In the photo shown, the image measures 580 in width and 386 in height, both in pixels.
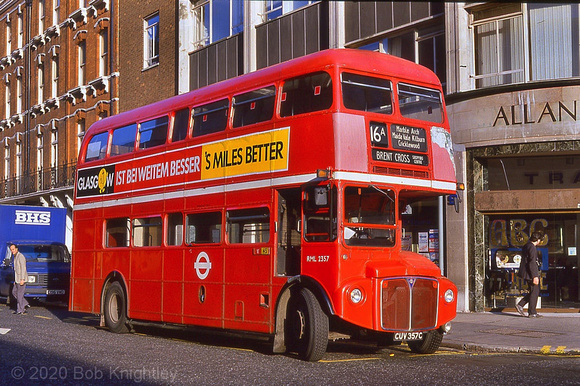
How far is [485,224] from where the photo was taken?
19125 mm

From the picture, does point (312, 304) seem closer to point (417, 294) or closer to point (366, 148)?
point (417, 294)

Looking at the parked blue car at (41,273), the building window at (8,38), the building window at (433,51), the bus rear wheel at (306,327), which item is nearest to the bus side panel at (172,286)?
the bus rear wheel at (306,327)

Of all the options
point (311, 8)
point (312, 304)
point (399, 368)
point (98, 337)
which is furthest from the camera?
point (311, 8)

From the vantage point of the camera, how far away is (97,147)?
56.2 feet

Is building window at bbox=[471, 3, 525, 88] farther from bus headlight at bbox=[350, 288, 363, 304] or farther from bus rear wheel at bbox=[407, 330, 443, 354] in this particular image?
bus headlight at bbox=[350, 288, 363, 304]

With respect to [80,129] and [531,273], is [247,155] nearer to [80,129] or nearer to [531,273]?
[531,273]

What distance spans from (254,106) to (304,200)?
2040 millimetres

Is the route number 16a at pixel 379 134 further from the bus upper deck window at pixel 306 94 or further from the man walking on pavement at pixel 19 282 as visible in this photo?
the man walking on pavement at pixel 19 282

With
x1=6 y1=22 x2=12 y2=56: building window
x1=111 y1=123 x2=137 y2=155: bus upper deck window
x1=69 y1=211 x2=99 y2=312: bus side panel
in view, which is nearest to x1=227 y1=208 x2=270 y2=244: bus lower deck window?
x1=111 y1=123 x2=137 y2=155: bus upper deck window

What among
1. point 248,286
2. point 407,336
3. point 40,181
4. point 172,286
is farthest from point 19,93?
point 407,336

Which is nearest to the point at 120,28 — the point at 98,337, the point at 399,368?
the point at 98,337

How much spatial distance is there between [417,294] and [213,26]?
62.8 feet

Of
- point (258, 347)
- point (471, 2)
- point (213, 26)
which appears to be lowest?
point (258, 347)

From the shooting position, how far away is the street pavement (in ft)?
40.8
